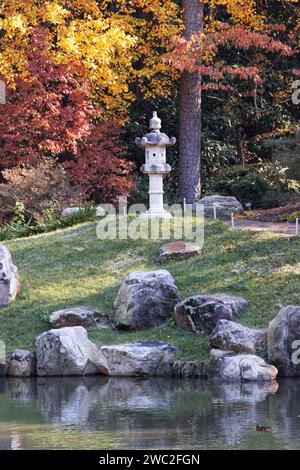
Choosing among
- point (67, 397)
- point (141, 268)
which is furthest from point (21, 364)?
point (141, 268)

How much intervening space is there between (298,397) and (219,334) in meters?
2.21

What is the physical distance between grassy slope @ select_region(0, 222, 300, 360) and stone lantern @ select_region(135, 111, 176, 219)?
43.9 inches

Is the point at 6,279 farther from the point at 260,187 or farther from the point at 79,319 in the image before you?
the point at 260,187

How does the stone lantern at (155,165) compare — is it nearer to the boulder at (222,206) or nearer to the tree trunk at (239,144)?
the boulder at (222,206)

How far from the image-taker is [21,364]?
15719mm

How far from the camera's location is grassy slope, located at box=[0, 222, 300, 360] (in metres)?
16.7

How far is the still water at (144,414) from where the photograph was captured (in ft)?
36.6

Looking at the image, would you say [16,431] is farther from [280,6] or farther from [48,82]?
[280,6]

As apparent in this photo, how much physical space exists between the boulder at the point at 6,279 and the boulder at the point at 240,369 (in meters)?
4.30

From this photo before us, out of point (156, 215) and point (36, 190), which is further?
point (36, 190)

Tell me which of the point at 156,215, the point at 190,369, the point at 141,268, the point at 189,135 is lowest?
the point at 190,369

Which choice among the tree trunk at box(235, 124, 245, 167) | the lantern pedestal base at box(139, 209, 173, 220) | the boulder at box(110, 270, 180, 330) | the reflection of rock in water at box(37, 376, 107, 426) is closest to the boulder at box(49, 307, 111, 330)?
the boulder at box(110, 270, 180, 330)

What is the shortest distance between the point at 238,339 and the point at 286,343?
72 cm

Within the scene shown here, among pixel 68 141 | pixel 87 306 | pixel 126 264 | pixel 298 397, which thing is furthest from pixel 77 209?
pixel 298 397
